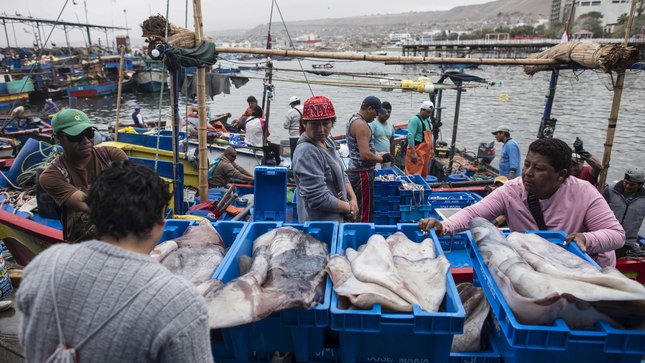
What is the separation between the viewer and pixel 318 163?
135 inches

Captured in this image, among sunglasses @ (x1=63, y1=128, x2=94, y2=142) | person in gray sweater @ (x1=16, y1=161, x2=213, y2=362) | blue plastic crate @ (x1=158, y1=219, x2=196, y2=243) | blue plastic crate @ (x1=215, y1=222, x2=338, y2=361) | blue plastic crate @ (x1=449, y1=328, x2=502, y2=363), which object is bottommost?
blue plastic crate @ (x1=449, y1=328, x2=502, y2=363)

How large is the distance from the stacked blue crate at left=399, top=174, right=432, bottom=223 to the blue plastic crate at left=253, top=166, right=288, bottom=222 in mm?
1745

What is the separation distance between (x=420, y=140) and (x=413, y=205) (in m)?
2.88

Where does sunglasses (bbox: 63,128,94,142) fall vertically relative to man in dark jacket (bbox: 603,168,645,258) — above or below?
above

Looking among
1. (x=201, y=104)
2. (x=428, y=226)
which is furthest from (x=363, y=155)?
(x=428, y=226)

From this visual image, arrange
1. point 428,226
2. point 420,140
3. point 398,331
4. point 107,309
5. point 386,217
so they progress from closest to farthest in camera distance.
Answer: point 107,309 → point 398,331 → point 428,226 → point 386,217 → point 420,140

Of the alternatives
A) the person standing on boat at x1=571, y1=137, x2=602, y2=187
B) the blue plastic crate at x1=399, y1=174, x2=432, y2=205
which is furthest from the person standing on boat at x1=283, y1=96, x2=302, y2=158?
the person standing on boat at x1=571, y1=137, x2=602, y2=187

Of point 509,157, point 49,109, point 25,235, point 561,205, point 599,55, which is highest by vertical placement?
point 599,55

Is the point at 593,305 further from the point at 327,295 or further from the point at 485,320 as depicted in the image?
the point at 327,295

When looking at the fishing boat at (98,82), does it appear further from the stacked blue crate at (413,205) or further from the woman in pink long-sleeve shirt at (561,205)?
the woman in pink long-sleeve shirt at (561,205)

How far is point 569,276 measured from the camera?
171 centimetres

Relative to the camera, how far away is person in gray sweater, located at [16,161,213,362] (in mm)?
1149

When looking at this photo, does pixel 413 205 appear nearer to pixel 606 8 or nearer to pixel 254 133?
pixel 254 133

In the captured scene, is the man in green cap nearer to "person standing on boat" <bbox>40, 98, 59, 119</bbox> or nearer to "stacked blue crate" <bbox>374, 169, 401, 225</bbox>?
"stacked blue crate" <bbox>374, 169, 401, 225</bbox>
